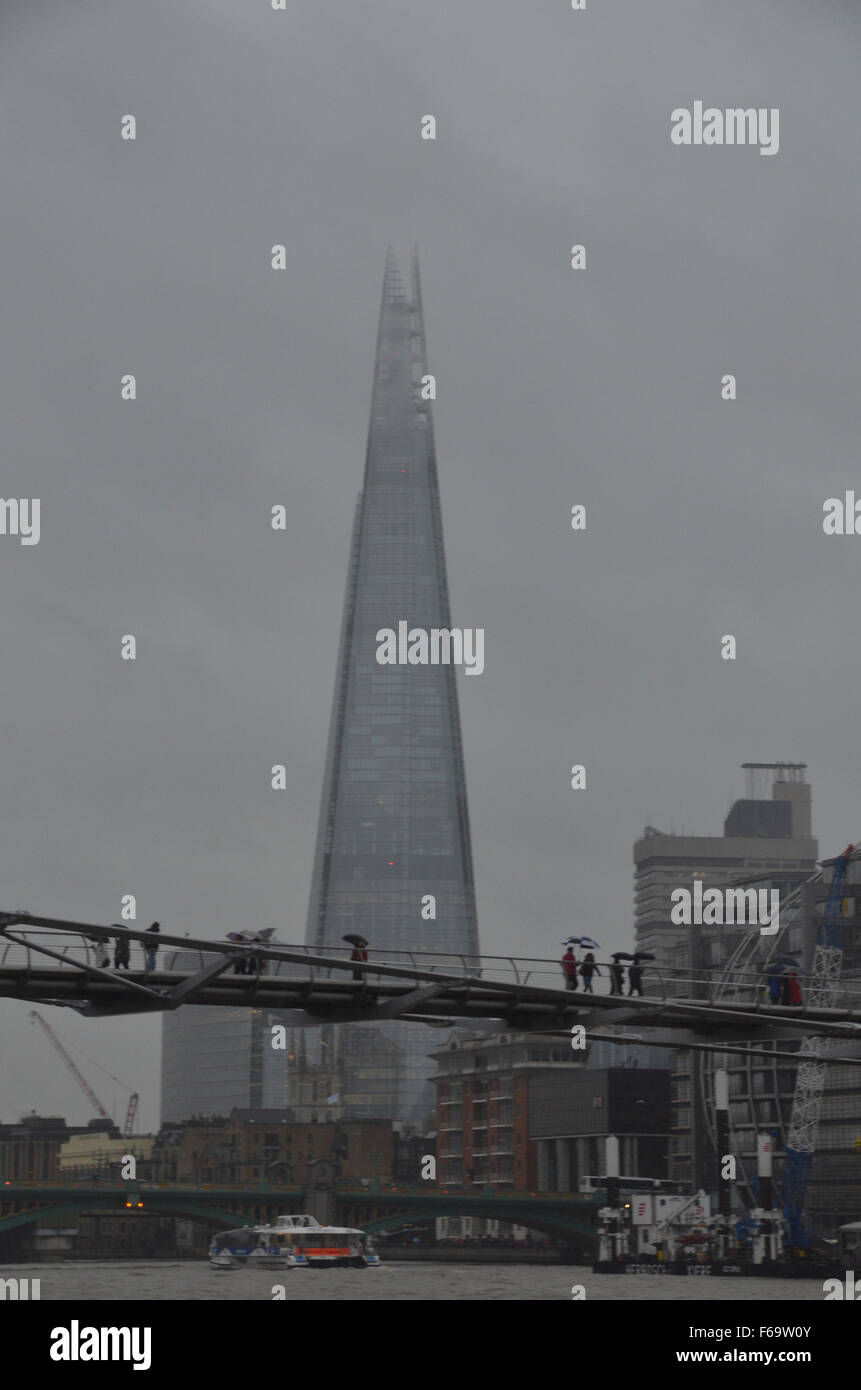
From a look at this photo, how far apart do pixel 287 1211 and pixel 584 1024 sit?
100880 millimetres

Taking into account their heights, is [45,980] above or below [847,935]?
below

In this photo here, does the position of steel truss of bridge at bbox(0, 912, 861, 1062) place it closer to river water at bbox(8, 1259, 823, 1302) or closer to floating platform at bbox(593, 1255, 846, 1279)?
river water at bbox(8, 1259, 823, 1302)

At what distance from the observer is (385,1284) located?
8619cm

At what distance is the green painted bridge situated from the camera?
97.2 m

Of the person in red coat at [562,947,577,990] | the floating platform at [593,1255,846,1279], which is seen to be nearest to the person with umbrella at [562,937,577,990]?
the person in red coat at [562,947,577,990]

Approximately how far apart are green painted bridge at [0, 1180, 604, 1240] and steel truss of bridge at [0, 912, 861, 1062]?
64.0 metres

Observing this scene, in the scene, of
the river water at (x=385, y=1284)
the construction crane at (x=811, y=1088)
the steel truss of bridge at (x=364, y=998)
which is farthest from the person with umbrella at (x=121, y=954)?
the construction crane at (x=811, y=1088)

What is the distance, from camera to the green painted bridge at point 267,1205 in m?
97.2

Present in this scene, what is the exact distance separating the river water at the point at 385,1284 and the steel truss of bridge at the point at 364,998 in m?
32.5

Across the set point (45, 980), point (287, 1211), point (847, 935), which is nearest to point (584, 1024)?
point (45, 980)

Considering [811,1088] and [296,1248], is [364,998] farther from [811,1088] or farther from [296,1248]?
[811,1088]

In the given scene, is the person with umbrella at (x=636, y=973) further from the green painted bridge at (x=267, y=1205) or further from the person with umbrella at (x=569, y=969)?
the green painted bridge at (x=267, y=1205)

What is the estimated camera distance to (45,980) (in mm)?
31344
